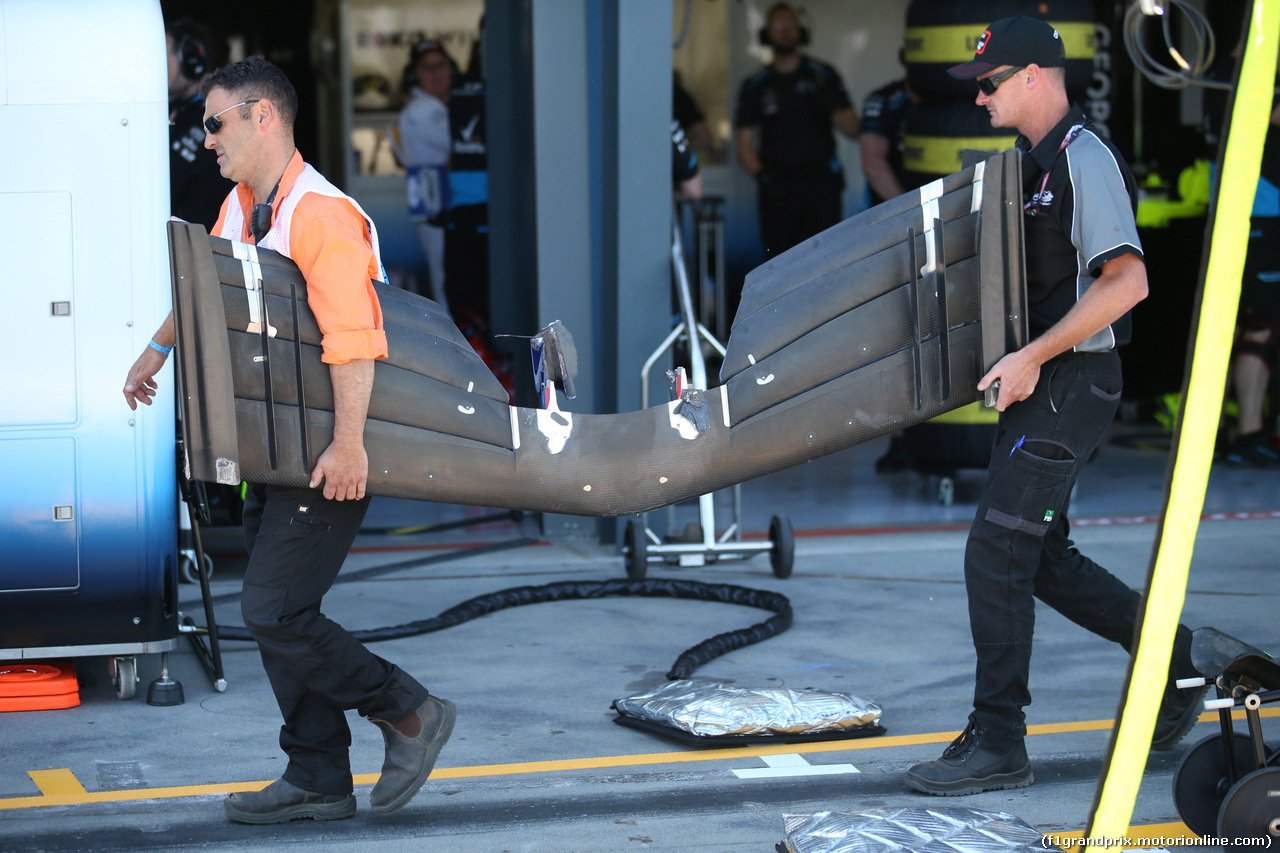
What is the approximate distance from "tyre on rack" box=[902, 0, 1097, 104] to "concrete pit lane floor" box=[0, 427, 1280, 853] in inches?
96.6

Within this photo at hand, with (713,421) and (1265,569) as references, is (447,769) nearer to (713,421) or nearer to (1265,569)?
(713,421)

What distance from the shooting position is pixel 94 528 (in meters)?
4.90

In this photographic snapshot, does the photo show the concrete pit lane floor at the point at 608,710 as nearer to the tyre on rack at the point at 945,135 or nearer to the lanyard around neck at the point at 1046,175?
the lanyard around neck at the point at 1046,175

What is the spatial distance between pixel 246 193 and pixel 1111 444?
824cm

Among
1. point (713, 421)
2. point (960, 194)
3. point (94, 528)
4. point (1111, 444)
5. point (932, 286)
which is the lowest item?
point (1111, 444)

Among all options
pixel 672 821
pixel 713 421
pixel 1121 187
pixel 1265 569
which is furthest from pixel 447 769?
pixel 1265 569

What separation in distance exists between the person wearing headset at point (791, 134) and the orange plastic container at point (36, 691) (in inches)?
296

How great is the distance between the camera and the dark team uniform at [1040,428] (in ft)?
12.7

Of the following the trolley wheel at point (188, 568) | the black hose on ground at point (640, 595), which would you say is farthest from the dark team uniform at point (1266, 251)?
the trolley wheel at point (188, 568)

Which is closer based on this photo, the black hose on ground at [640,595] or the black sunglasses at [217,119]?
the black sunglasses at [217,119]

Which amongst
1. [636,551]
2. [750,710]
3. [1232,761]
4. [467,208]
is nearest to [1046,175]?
[1232,761]

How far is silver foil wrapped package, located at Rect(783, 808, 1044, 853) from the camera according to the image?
11.0 feet

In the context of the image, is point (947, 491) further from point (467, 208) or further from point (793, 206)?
point (467, 208)

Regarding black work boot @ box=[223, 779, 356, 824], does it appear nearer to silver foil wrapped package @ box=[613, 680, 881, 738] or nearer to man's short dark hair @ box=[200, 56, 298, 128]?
silver foil wrapped package @ box=[613, 680, 881, 738]
